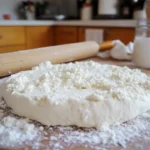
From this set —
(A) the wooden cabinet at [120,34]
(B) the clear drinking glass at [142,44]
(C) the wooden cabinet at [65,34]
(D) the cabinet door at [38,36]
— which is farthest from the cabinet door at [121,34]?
(B) the clear drinking glass at [142,44]

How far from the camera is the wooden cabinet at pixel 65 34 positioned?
7.61ft

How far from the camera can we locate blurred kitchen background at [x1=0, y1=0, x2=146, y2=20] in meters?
2.25

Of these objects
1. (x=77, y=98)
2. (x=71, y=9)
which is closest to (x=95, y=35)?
(x=71, y=9)

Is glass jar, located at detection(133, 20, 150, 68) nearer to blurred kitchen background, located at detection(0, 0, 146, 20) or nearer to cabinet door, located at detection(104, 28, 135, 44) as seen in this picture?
cabinet door, located at detection(104, 28, 135, 44)

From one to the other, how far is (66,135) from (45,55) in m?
0.52

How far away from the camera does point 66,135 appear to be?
1.40ft

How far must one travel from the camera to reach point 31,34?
2324 mm

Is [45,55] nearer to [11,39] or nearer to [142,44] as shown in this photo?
[142,44]

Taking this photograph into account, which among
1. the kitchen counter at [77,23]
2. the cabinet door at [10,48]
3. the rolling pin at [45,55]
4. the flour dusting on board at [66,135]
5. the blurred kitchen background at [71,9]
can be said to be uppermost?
the blurred kitchen background at [71,9]

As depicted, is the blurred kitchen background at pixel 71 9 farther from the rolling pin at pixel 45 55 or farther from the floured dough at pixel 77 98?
the floured dough at pixel 77 98

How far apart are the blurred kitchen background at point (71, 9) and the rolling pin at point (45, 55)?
1.18 meters

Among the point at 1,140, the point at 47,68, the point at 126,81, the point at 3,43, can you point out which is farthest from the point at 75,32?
the point at 1,140

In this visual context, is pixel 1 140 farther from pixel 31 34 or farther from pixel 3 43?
pixel 31 34

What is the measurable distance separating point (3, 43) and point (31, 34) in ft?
1.08
